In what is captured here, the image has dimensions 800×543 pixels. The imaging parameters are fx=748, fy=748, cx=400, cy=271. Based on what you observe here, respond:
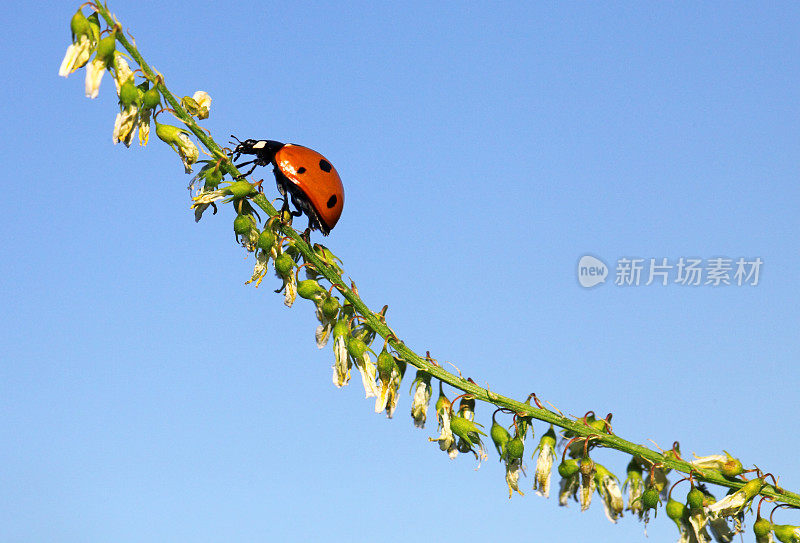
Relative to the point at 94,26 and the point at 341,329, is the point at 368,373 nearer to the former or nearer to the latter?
the point at 341,329

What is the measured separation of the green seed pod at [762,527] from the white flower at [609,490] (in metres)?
0.78

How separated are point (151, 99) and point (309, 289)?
157cm

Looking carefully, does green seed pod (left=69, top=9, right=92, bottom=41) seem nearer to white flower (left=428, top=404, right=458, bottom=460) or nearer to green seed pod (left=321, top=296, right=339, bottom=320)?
green seed pod (left=321, top=296, right=339, bottom=320)

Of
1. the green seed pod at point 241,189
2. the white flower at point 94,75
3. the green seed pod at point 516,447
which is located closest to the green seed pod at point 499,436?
the green seed pod at point 516,447

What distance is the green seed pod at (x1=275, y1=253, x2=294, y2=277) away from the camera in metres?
4.88

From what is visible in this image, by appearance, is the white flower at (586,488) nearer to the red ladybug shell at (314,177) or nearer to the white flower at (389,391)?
the white flower at (389,391)

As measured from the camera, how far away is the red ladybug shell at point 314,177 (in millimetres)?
6582

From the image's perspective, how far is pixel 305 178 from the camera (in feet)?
21.6

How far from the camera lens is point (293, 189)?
669cm

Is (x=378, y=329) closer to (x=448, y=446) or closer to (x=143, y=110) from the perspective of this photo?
(x=448, y=446)

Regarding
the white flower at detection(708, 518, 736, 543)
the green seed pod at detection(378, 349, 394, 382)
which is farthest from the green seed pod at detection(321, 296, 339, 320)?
the white flower at detection(708, 518, 736, 543)

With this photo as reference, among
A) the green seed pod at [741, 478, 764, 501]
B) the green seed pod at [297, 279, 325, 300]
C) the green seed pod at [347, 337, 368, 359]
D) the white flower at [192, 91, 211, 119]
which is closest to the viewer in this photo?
the green seed pod at [741, 478, 764, 501]

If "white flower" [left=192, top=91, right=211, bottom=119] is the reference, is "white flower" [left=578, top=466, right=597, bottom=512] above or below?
below

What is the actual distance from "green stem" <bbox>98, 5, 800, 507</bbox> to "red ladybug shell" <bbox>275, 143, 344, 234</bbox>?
5.56 ft
